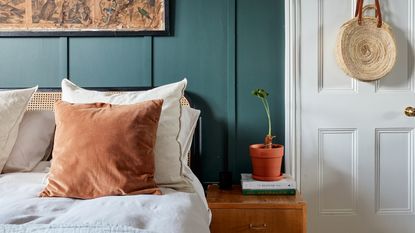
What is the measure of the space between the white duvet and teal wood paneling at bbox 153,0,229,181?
0.82m

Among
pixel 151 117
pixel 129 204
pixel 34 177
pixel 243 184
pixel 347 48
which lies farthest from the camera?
pixel 347 48

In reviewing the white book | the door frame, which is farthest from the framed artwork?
the white book

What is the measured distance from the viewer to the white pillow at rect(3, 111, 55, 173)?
5.82 ft

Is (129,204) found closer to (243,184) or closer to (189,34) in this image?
(243,184)

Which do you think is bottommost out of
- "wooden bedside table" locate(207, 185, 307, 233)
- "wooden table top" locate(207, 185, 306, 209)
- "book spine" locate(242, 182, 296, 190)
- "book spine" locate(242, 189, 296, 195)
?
"wooden bedside table" locate(207, 185, 307, 233)

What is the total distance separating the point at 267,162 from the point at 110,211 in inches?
39.7

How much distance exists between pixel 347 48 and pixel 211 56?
0.75m

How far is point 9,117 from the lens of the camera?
1.77 m

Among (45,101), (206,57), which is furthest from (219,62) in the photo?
(45,101)

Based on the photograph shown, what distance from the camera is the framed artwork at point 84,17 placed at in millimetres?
2209

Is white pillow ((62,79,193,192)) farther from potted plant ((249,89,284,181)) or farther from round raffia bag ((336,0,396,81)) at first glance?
round raffia bag ((336,0,396,81))

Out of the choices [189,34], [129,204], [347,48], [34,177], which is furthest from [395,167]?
[34,177]

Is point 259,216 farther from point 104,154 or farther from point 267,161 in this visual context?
point 104,154

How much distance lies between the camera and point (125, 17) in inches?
87.2
